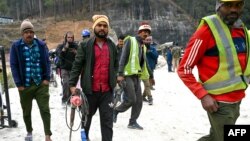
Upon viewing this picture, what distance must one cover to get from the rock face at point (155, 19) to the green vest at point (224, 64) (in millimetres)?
69573

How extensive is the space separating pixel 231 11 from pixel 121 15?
73.0 meters

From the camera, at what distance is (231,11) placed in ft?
12.8

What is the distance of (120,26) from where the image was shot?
72062mm

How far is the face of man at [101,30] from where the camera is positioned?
5674 mm

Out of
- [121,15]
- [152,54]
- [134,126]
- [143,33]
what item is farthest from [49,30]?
[134,126]

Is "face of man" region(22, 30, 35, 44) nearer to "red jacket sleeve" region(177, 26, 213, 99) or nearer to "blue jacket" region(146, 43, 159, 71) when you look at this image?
"red jacket sleeve" region(177, 26, 213, 99)

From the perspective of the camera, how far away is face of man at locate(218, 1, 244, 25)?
389cm

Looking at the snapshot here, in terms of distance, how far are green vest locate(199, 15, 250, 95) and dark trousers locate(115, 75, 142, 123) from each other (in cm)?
377

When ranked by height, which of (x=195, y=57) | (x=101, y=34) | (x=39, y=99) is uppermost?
(x=101, y=34)

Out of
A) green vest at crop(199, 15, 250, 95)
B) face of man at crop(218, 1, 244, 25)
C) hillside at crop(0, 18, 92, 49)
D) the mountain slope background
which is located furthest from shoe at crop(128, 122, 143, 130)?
the mountain slope background

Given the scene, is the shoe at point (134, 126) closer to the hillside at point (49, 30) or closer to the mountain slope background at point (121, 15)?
the hillside at point (49, 30)

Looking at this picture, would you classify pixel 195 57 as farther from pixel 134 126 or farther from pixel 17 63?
pixel 134 126

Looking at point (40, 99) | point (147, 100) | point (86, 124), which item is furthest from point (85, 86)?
point (147, 100)

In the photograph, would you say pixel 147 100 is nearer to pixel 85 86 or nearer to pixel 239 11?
pixel 85 86
